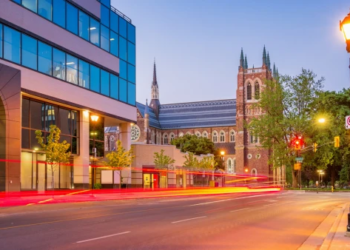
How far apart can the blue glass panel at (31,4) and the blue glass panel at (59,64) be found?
11.9ft

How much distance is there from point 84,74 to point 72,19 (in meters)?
4.70

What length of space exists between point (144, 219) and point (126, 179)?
1236 inches

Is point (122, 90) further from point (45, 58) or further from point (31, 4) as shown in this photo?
point (31, 4)

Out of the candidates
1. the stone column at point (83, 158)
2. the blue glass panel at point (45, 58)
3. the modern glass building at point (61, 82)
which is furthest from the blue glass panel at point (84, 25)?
the stone column at point (83, 158)

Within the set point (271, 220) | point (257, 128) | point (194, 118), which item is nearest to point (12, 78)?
point (271, 220)

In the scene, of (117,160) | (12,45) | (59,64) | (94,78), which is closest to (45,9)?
(59,64)

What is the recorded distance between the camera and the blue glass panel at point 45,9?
35.5 metres

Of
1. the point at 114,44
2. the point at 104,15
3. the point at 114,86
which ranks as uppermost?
the point at 104,15

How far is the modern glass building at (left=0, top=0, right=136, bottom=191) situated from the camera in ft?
103

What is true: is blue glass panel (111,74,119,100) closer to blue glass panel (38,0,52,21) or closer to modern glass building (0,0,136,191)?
modern glass building (0,0,136,191)

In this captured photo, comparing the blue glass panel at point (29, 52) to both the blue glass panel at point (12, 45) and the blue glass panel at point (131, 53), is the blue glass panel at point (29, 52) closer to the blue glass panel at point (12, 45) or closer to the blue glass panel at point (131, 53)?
the blue glass panel at point (12, 45)

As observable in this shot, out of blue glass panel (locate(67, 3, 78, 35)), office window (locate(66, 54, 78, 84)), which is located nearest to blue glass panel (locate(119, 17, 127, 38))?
blue glass panel (locate(67, 3, 78, 35))

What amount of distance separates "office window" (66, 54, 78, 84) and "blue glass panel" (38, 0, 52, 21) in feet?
12.8

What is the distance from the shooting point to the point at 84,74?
135ft
